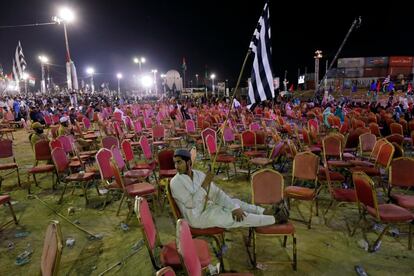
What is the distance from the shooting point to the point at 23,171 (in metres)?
7.85

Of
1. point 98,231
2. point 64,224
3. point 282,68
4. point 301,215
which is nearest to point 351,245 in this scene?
point 301,215

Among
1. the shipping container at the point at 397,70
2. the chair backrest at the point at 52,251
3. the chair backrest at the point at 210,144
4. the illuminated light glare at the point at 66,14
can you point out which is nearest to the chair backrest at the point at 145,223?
the chair backrest at the point at 52,251

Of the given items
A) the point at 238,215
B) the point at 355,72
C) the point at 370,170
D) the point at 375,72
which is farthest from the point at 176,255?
the point at 375,72

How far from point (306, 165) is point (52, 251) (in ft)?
12.9

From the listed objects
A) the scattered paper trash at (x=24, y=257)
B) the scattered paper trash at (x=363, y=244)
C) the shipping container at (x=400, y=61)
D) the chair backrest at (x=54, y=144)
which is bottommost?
the scattered paper trash at (x=363, y=244)

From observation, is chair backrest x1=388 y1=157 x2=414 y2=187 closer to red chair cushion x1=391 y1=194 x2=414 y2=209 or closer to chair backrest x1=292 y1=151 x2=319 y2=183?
red chair cushion x1=391 y1=194 x2=414 y2=209

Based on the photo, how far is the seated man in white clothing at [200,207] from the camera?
3170 mm

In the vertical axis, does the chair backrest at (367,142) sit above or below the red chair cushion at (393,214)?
above

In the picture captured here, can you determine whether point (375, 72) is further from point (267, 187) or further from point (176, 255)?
point (176, 255)

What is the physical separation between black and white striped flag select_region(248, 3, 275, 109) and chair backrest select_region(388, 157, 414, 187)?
2312 mm

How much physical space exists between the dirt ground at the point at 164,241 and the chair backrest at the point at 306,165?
2.20 feet

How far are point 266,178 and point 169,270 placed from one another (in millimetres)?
2484

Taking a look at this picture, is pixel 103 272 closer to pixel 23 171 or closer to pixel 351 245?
pixel 351 245

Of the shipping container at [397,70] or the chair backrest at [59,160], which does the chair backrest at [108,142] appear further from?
the shipping container at [397,70]
